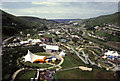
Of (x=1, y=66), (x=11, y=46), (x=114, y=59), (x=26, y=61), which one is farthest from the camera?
(x=11, y=46)

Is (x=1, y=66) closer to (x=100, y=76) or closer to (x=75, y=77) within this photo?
(x=75, y=77)

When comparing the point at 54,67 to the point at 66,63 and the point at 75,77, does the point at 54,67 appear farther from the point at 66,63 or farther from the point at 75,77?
the point at 75,77

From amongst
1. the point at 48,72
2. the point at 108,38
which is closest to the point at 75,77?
the point at 48,72

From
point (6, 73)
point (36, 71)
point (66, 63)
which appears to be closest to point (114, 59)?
point (66, 63)

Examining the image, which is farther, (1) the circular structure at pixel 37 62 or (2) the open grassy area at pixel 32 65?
(1) the circular structure at pixel 37 62

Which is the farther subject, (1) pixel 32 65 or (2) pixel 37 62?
(2) pixel 37 62

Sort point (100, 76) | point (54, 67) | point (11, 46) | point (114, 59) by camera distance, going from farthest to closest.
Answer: point (11, 46) < point (114, 59) < point (54, 67) < point (100, 76)

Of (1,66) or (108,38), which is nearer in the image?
(1,66)

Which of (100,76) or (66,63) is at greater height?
(100,76)

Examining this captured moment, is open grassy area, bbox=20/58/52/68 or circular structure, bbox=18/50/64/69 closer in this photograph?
open grassy area, bbox=20/58/52/68
